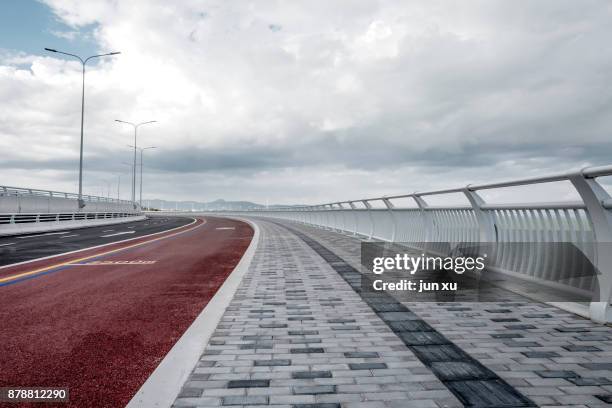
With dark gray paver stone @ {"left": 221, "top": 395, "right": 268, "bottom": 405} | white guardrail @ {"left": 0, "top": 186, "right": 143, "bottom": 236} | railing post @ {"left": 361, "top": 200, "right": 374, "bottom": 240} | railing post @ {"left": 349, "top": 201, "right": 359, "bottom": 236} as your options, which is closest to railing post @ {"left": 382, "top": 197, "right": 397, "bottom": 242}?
railing post @ {"left": 361, "top": 200, "right": 374, "bottom": 240}

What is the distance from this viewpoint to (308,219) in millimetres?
34562

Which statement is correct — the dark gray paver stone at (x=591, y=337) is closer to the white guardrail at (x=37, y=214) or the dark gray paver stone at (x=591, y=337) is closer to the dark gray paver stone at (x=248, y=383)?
the dark gray paver stone at (x=248, y=383)

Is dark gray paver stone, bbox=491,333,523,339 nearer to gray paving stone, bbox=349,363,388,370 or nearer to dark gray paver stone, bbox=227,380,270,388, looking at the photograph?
gray paving stone, bbox=349,363,388,370

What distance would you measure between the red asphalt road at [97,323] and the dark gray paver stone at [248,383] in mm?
723

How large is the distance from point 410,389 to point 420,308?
2718 millimetres

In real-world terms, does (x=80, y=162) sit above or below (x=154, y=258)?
above

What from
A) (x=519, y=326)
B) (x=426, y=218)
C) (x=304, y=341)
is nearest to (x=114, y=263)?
(x=426, y=218)

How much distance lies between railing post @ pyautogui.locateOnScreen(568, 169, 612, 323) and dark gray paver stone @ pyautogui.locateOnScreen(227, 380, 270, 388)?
3.96m

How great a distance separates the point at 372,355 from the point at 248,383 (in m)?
1.19

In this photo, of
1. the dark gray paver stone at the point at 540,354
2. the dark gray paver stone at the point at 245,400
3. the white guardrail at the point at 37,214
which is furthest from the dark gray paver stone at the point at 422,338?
the white guardrail at the point at 37,214

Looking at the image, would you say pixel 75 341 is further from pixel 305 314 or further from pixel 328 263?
pixel 328 263

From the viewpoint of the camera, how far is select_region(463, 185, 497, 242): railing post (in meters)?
7.80

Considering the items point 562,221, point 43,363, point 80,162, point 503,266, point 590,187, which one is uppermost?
point 80,162

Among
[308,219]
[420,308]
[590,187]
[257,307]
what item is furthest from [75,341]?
[308,219]
